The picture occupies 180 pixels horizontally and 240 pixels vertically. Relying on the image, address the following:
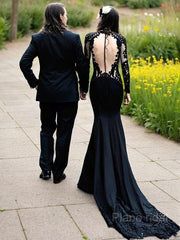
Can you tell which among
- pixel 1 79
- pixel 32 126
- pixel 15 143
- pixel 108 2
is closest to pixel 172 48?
pixel 1 79

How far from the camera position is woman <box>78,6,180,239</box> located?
5.11 m

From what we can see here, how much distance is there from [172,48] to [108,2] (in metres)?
17.2

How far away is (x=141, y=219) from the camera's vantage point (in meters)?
4.89

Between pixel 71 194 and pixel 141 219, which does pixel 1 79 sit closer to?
pixel 71 194

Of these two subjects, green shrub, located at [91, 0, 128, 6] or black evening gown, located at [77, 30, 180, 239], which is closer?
black evening gown, located at [77, 30, 180, 239]

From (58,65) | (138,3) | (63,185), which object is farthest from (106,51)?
(138,3)

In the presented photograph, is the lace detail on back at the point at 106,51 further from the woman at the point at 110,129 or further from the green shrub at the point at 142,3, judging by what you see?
the green shrub at the point at 142,3

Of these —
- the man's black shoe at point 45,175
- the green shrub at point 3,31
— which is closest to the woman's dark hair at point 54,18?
the man's black shoe at point 45,175

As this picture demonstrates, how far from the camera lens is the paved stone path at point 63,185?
4702 mm

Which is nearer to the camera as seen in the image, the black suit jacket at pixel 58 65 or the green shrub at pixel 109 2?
the black suit jacket at pixel 58 65

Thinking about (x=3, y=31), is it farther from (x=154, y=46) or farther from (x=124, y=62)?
(x=124, y=62)

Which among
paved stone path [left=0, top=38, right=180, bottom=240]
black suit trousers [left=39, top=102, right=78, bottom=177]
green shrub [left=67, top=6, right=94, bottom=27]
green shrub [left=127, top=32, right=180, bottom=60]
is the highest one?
black suit trousers [left=39, top=102, right=78, bottom=177]

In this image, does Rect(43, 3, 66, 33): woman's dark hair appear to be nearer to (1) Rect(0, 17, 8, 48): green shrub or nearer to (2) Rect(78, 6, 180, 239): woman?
(2) Rect(78, 6, 180, 239): woman

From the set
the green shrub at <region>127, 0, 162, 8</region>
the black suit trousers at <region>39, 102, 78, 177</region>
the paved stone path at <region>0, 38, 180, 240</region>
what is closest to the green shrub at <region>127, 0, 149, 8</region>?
the green shrub at <region>127, 0, 162, 8</region>
